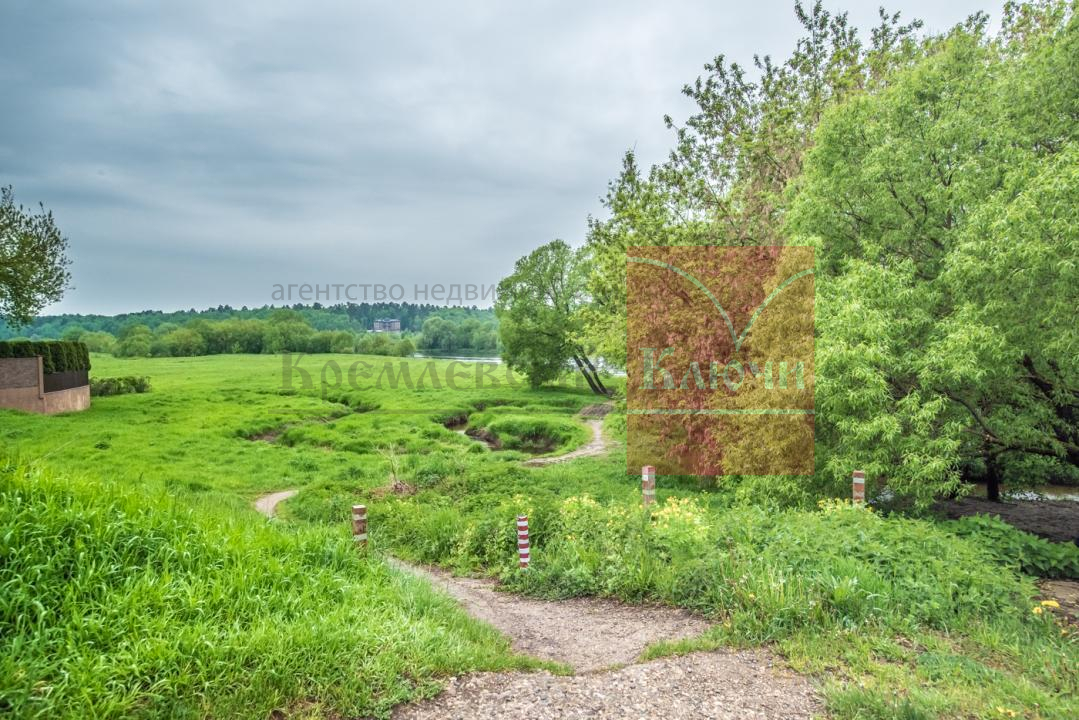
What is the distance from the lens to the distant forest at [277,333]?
62156 mm

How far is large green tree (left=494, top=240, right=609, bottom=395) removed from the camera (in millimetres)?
41250

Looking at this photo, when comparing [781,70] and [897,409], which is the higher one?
[781,70]

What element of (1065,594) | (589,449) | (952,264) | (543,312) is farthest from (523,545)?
(543,312)

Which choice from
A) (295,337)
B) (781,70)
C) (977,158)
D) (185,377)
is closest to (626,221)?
(781,70)

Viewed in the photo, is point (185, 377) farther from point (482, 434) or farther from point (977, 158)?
point (977, 158)

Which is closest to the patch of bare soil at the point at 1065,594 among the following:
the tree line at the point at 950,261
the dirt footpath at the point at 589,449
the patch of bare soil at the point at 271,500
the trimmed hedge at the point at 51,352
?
the tree line at the point at 950,261

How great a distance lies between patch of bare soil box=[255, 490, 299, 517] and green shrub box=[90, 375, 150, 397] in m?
24.1

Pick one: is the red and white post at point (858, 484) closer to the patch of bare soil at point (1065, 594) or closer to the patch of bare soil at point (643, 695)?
the patch of bare soil at point (1065, 594)

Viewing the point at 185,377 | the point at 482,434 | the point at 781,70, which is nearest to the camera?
the point at 781,70

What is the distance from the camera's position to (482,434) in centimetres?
2930

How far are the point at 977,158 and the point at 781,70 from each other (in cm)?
892

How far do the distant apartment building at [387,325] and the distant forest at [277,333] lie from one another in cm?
133

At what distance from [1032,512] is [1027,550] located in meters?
6.78

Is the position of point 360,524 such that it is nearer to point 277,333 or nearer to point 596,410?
point 596,410
